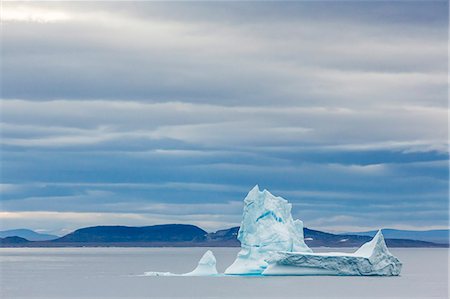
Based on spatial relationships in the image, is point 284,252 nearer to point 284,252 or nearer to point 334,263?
point 284,252

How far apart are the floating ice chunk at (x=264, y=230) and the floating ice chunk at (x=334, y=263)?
1146mm

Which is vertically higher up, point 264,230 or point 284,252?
point 264,230


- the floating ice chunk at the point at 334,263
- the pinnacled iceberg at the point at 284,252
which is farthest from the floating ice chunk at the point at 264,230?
the floating ice chunk at the point at 334,263

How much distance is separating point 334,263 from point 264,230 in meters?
4.77

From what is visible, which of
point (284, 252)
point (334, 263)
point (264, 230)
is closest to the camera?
point (284, 252)

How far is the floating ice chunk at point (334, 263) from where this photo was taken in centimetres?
6378

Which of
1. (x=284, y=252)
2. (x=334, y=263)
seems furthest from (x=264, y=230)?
(x=334, y=263)

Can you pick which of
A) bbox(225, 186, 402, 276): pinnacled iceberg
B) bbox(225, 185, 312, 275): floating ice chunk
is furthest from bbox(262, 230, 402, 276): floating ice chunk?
bbox(225, 185, 312, 275): floating ice chunk

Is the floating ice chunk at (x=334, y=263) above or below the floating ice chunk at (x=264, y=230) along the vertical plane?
below

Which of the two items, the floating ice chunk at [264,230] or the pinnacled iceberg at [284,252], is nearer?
the pinnacled iceberg at [284,252]

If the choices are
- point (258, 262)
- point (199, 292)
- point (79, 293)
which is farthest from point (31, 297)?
point (258, 262)

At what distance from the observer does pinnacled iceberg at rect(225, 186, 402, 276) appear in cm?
6419

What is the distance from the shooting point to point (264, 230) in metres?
65.9

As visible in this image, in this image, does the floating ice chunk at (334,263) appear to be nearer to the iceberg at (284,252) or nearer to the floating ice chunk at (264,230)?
the iceberg at (284,252)
